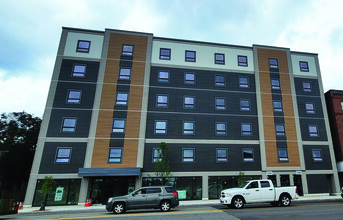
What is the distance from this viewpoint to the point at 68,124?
21.7 meters

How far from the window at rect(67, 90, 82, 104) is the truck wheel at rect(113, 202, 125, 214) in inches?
524

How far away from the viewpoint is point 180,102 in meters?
24.2

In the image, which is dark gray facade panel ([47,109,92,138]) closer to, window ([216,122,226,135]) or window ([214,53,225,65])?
window ([216,122,226,135])

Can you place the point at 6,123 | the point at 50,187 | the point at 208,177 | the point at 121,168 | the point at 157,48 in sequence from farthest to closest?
the point at 6,123 → the point at 157,48 → the point at 208,177 → the point at 121,168 → the point at 50,187

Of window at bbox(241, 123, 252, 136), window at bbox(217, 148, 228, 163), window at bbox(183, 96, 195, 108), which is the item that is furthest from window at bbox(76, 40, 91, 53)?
window at bbox(241, 123, 252, 136)

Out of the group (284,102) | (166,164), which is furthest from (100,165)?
(284,102)

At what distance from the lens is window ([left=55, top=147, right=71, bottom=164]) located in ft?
67.1

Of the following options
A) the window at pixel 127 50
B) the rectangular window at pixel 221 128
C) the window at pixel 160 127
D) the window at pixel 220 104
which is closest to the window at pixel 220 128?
the rectangular window at pixel 221 128

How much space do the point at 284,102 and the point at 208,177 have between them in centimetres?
1368

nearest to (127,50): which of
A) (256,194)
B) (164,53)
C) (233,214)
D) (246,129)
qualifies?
(164,53)

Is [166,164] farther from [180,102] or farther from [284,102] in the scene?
[284,102]

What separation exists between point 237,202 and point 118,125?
45.9 ft

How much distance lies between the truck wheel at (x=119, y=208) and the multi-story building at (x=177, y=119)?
22.7ft

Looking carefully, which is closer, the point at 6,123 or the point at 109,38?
the point at 109,38
